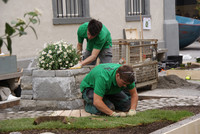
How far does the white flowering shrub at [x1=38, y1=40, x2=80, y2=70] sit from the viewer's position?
667 centimetres

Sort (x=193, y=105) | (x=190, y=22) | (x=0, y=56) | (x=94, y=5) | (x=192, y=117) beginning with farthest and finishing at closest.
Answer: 1. (x=190, y=22)
2. (x=94, y=5)
3. (x=0, y=56)
4. (x=193, y=105)
5. (x=192, y=117)

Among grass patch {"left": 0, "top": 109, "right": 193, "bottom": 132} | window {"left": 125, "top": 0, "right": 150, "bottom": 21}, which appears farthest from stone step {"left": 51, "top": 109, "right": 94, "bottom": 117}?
window {"left": 125, "top": 0, "right": 150, "bottom": 21}

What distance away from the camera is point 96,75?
5363 mm

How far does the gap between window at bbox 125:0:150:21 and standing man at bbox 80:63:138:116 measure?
7507 mm

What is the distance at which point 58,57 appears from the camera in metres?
6.69

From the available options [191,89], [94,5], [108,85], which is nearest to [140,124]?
[108,85]

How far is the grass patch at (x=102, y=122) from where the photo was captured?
4723 millimetres

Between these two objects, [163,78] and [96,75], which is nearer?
[96,75]

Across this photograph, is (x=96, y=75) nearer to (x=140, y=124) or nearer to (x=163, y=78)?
(x=140, y=124)

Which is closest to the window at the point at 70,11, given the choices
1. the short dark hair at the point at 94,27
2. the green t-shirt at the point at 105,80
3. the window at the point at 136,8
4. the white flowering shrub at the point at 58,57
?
the window at the point at 136,8

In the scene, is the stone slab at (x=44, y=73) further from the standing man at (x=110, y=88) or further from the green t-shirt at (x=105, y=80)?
the green t-shirt at (x=105, y=80)

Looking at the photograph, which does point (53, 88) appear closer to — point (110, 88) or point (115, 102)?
point (115, 102)

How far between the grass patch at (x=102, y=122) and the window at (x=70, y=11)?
219 inches

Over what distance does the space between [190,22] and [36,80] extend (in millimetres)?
16667
